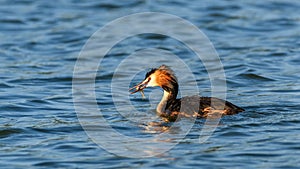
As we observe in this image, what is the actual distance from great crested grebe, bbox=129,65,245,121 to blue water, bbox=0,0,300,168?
15 cm

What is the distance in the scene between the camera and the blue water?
8656mm

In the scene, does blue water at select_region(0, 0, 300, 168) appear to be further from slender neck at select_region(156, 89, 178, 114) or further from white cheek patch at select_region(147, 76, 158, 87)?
white cheek patch at select_region(147, 76, 158, 87)

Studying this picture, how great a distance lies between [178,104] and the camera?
10.5m

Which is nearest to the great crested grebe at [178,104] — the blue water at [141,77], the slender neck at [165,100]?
the slender neck at [165,100]

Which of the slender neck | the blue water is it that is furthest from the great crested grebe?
the blue water

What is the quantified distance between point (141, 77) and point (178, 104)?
3.05 metres

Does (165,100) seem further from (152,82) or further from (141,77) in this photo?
(141,77)

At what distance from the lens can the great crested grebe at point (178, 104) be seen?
10.1m

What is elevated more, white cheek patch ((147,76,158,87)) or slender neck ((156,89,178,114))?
white cheek patch ((147,76,158,87))

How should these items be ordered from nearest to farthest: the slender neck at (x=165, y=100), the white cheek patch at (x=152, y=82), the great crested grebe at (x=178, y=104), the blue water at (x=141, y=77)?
the blue water at (x=141, y=77), the great crested grebe at (x=178, y=104), the slender neck at (x=165, y=100), the white cheek patch at (x=152, y=82)

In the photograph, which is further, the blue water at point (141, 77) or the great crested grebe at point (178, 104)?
the great crested grebe at point (178, 104)

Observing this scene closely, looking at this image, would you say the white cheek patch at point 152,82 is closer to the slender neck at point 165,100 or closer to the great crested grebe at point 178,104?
the great crested grebe at point 178,104

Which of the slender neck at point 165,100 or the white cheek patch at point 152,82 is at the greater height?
the white cheek patch at point 152,82

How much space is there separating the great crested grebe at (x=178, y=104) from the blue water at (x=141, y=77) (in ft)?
0.49
